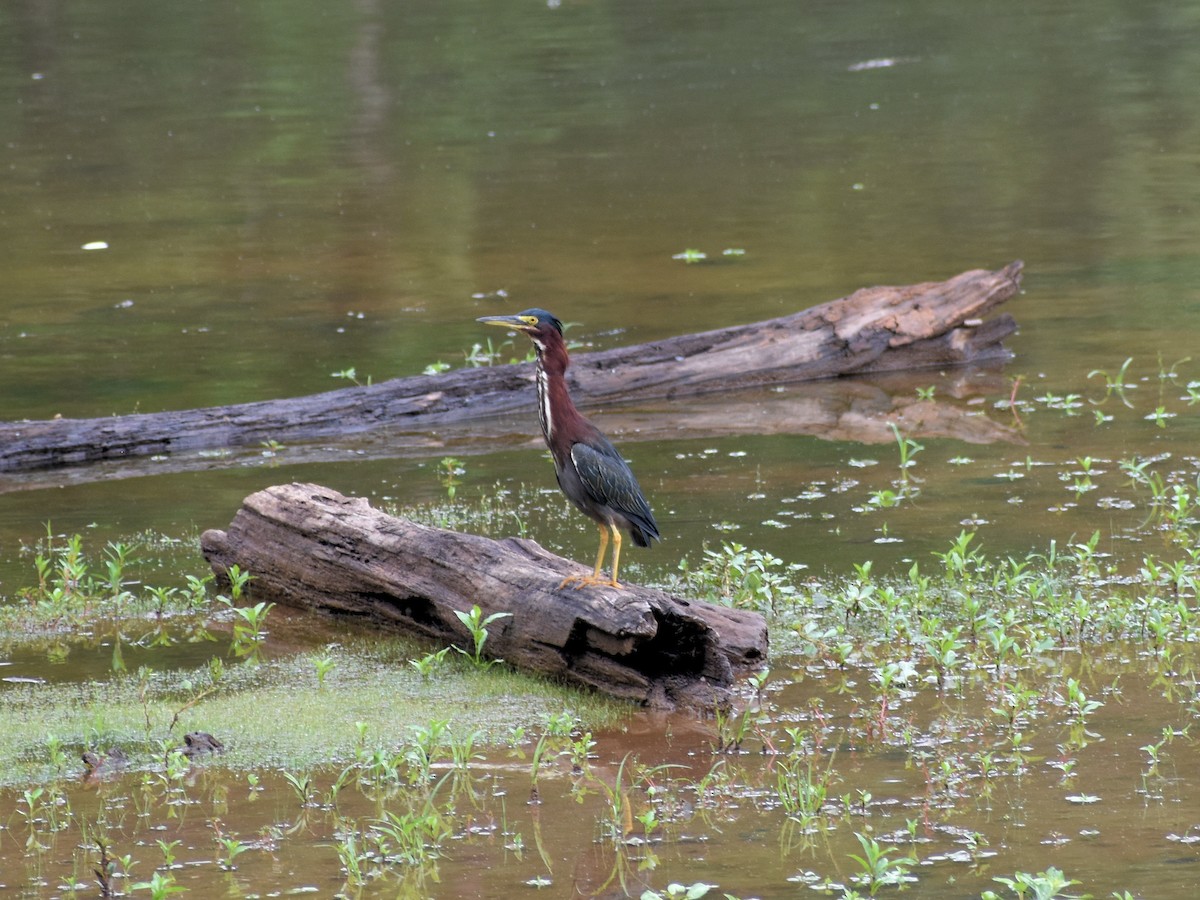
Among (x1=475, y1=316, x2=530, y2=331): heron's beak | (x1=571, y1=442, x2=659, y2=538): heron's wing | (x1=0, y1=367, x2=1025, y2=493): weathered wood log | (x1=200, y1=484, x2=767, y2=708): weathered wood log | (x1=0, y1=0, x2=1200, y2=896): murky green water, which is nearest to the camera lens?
(x1=200, y1=484, x2=767, y2=708): weathered wood log

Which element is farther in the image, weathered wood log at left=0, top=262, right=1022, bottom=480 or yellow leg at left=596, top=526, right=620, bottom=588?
weathered wood log at left=0, top=262, right=1022, bottom=480

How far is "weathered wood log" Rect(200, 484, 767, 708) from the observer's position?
20.3 feet

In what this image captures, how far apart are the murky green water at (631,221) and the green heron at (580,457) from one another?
1310 millimetres

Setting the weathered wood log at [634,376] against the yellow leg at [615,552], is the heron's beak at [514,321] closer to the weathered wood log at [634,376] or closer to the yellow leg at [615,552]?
the yellow leg at [615,552]

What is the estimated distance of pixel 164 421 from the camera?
1012 cm

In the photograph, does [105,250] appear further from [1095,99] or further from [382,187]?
[1095,99]

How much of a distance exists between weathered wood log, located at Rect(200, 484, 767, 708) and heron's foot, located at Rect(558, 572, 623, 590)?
0.03 m

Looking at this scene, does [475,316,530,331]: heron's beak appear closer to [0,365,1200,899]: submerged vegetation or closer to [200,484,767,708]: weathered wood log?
[200,484,767,708]: weathered wood log

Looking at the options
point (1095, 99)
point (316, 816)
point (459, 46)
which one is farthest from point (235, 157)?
point (316, 816)

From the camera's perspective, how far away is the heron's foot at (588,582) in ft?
20.6

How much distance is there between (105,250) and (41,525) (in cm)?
819

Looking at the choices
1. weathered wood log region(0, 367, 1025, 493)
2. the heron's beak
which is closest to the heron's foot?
the heron's beak

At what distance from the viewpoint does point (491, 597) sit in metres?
6.63

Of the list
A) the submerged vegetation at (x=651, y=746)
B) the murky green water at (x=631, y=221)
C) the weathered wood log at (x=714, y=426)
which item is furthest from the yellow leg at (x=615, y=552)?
the weathered wood log at (x=714, y=426)
